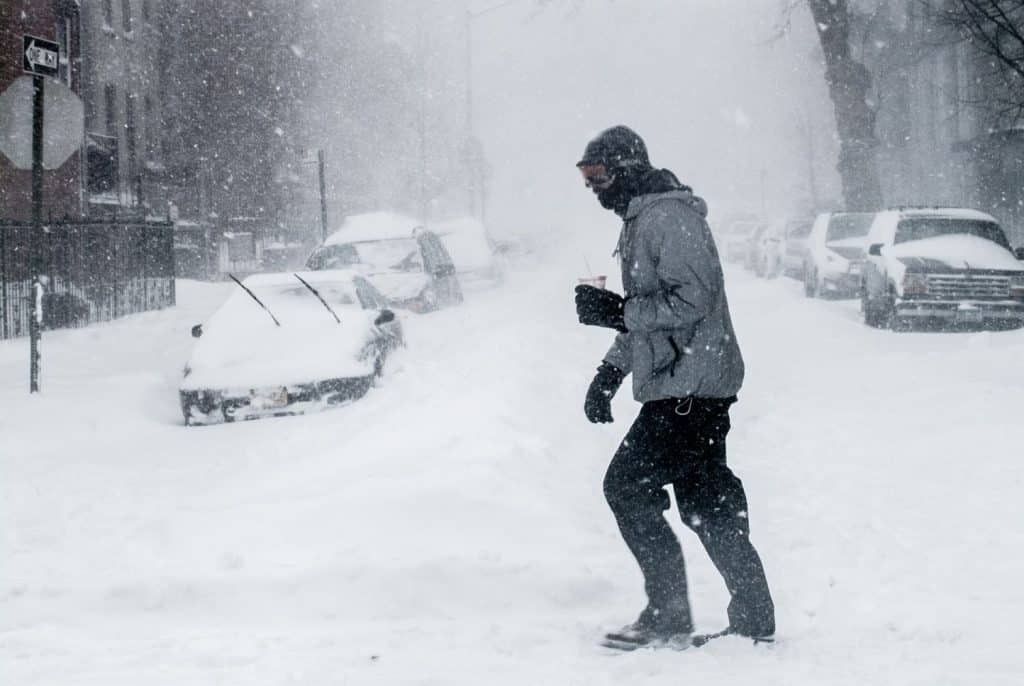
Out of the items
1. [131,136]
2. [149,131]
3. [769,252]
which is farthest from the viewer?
[149,131]

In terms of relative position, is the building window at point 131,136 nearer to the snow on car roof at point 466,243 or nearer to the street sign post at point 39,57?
the snow on car roof at point 466,243

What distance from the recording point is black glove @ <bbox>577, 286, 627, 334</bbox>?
4008 millimetres

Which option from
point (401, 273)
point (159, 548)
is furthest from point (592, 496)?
point (401, 273)

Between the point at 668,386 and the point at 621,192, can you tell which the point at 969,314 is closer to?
the point at 621,192

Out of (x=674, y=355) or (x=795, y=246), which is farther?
(x=795, y=246)

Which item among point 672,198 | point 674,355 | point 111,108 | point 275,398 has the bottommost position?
point 275,398

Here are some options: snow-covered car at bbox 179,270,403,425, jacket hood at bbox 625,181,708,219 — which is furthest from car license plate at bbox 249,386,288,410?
jacket hood at bbox 625,181,708,219

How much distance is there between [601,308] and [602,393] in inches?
13.8

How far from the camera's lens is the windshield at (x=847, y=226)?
72.7 feet

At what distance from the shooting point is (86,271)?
17188mm

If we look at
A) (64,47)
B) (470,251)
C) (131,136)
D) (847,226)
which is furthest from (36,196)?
(131,136)

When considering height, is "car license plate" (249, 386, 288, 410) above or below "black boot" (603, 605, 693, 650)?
above

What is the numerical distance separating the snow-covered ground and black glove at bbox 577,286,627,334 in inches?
47.6

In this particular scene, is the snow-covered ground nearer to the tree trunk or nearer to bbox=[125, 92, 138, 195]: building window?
the tree trunk
